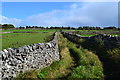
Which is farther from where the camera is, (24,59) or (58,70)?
(58,70)

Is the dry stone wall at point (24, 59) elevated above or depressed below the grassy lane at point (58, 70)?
above

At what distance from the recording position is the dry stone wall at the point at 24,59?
7257mm

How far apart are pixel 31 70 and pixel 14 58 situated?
1.67 meters

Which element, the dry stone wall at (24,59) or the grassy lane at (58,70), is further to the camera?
the grassy lane at (58,70)

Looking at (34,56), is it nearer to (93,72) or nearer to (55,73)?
(55,73)

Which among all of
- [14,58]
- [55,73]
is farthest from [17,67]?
[55,73]

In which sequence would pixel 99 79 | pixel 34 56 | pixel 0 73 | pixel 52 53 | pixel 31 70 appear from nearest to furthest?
pixel 0 73 < pixel 99 79 < pixel 31 70 < pixel 34 56 < pixel 52 53

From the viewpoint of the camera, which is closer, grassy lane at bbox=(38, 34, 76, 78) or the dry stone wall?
the dry stone wall

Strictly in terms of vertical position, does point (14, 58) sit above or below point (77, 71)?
above

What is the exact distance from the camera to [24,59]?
8.59 metres

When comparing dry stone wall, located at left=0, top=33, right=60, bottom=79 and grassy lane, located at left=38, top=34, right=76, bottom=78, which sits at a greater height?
dry stone wall, located at left=0, top=33, right=60, bottom=79

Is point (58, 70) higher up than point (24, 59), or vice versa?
point (24, 59)

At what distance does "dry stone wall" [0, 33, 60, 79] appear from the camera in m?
7.26

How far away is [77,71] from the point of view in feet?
30.0
